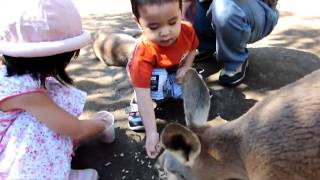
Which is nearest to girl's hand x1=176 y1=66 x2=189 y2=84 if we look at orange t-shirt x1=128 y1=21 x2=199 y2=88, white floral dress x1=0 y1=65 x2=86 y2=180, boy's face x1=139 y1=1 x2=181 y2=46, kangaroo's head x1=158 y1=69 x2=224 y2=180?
orange t-shirt x1=128 y1=21 x2=199 y2=88

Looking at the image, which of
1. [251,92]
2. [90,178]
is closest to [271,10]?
[251,92]

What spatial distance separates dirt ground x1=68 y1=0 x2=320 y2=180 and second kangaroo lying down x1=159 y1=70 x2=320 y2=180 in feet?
1.15

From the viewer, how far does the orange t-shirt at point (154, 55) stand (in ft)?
9.63

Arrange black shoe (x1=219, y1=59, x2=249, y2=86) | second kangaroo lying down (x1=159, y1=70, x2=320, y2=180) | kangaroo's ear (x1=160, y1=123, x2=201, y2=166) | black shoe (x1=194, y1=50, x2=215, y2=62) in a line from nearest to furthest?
1. second kangaroo lying down (x1=159, y1=70, x2=320, y2=180)
2. kangaroo's ear (x1=160, y1=123, x2=201, y2=166)
3. black shoe (x1=219, y1=59, x2=249, y2=86)
4. black shoe (x1=194, y1=50, x2=215, y2=62)

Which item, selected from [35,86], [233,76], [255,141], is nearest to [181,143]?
[255,141]

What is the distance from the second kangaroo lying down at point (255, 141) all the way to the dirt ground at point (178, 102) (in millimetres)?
352

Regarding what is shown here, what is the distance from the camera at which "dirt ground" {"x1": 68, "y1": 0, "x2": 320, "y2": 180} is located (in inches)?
116

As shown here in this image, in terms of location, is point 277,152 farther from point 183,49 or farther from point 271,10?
point 271,10

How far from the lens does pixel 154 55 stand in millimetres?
3006

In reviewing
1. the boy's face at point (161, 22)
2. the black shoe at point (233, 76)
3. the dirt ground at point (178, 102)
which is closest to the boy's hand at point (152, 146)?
the dirt ground at point (178, 102)

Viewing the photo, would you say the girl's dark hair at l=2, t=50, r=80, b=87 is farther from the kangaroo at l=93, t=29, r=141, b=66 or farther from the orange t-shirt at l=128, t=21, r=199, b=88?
the kangaroo at l=93, t=29, r=141, b=66

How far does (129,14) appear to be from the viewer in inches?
218

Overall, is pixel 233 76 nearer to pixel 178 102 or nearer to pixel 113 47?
pixel 178 102

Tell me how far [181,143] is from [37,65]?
34.1 inches
